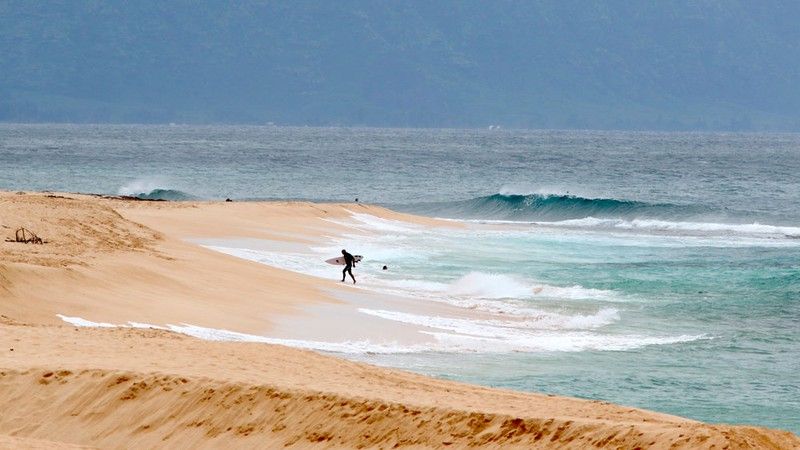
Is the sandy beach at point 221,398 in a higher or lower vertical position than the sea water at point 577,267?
lower

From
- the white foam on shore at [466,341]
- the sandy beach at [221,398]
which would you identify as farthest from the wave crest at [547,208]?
the sandy beach at [221,398]

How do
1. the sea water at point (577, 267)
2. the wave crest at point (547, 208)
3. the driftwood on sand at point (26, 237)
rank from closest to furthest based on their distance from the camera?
the sea water at point (577, 267) < the driftwood on sand at point (26, 237) < the wave crest at point (547, 208)

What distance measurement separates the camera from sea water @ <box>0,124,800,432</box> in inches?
752

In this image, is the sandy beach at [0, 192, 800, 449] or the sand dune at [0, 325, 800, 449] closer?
the sand dune at [0, 325, 800, 449]

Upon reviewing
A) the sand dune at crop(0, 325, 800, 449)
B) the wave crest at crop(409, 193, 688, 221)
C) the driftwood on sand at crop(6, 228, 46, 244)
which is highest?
the wave crest at crop(409, 193, 688, 221)

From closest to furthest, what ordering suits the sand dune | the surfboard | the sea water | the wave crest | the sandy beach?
1. the sand dune
2. the sandy beach
3. the sea water
4. the surfboard
5. the wave crest

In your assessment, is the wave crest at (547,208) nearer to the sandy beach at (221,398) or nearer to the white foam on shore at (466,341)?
the white foam on shore at (466,341)

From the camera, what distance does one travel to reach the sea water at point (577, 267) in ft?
62.7

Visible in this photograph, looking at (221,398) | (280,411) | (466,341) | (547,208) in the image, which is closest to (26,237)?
(466,341)

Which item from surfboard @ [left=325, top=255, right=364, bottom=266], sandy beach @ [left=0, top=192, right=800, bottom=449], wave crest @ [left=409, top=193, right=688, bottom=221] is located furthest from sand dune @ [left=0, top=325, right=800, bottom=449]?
wave crest @ [left=409, top=193, right=688, bottom=221]

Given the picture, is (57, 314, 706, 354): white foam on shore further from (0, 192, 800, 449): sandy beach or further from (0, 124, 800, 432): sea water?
(0, 192, 800, 449): sandy beach

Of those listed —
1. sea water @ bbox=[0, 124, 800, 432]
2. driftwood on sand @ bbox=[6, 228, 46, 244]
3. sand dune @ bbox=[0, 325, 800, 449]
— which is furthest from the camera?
driftwood on sand @ bbox=[6, 228, 46, 244]

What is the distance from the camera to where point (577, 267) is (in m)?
36.0

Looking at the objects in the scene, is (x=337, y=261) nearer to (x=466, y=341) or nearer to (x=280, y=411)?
(x=466, y=341)
